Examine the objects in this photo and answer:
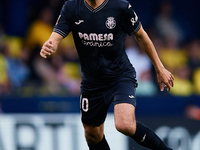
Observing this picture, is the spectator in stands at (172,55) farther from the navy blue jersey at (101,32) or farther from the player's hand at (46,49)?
the player's hand at (46,49)

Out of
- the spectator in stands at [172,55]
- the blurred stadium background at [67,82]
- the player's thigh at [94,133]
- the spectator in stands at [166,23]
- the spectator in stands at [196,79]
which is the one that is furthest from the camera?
the spectator in stands at [166,23]

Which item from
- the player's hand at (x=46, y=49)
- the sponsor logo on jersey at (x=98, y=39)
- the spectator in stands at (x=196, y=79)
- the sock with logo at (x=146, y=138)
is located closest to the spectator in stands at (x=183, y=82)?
the spectator in stands at (x=196, y=79)

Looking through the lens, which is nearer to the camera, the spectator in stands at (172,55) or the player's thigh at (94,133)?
the player's thigh at (94,133)

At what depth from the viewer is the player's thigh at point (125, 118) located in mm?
4148

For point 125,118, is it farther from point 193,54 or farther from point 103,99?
point 193,54

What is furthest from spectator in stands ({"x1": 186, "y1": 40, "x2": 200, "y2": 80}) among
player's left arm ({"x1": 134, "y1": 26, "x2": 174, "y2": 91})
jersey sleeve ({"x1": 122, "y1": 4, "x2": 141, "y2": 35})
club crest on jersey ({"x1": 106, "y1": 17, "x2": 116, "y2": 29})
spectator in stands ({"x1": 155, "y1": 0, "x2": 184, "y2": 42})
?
club crest on jersey ({"x1": 106, "y1": 17, "x2": 116, "y2": 29})

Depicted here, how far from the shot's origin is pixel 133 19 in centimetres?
436

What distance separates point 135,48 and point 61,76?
1.49 meters

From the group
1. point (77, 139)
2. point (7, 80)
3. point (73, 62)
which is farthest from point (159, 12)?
point (77, 139)

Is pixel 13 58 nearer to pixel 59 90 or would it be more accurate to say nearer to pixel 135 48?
pixel 59 90

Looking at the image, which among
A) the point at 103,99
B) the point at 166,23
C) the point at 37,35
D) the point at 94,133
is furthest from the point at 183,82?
the point at 103,99

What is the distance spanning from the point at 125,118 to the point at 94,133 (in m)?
0.72

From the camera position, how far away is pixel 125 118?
417 centimetres

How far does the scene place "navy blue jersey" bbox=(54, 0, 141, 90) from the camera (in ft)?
14.3
